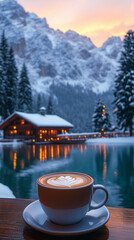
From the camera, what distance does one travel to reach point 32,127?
3878cm

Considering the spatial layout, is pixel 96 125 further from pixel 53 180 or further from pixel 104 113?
pixel 53 180

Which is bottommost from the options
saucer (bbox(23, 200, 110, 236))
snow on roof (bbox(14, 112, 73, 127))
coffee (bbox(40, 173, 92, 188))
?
saucer (bbox(23, 200, 110, 236))

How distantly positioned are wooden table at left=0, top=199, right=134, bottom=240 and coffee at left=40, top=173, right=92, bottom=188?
0.28 meters

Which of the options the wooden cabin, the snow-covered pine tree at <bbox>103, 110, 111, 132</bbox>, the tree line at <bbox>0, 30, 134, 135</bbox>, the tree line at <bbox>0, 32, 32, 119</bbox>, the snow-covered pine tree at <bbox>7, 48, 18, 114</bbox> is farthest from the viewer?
the snow-covered pine tree at <bbox>103, 110, 111, 132</bbox>

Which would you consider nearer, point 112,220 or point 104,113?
point 112,220

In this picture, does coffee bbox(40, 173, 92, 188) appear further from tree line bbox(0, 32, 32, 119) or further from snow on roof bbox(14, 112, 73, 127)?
tree line bbox(0, 32, 32, 119)

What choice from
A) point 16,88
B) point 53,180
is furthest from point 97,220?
point 16,88

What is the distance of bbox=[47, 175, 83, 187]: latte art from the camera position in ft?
3.76

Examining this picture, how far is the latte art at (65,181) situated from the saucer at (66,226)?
0.24m

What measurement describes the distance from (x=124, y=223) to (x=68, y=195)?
0.45 metres

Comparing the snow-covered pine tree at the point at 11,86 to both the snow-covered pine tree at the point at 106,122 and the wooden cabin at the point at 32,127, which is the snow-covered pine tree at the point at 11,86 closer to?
the wooden cabin at the point at 32,127

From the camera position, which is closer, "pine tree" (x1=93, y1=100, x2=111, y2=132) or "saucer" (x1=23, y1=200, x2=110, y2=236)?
"saucer" (x1=23, y1=200, x2=110, y2=236)

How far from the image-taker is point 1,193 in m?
5.18

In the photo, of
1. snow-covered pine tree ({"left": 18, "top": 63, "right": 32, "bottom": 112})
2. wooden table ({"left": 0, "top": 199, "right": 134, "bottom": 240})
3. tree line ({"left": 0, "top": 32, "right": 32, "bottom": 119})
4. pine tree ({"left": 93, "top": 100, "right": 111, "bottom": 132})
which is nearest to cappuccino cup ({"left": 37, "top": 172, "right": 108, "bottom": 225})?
wooden table ({"left": 0, "top": 199, "right": 134, "bottom": 240})
